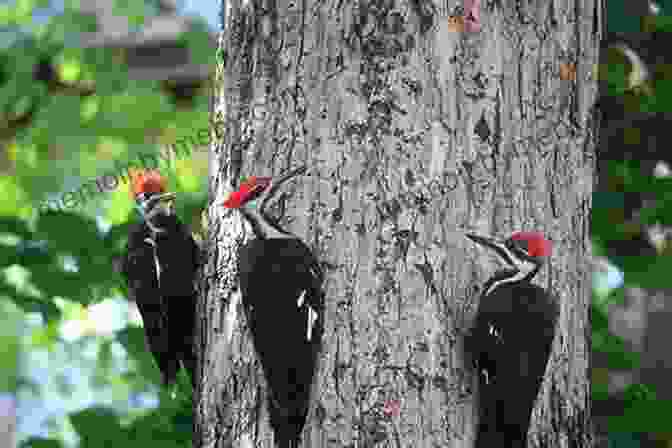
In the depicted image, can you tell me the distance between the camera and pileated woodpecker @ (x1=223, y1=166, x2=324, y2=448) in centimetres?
166

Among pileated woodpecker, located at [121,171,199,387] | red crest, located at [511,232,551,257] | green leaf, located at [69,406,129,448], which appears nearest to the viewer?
red crest, located at [511,232,551,257]

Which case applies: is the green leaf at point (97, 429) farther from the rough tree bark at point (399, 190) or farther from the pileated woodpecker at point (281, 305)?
the pileated woodpecker at point (281, 305)

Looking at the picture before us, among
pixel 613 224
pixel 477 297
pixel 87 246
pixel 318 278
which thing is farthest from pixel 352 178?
pixel 613 224

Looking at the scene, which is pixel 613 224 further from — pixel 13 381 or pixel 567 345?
pixel 13 381

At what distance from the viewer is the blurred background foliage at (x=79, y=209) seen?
8.84ft

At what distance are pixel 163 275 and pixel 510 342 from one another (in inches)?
32.3

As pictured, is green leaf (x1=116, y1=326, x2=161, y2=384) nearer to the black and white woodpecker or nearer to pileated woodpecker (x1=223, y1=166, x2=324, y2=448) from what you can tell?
pileated woodpecker (x1=223, y1=166, x2=324, y2=448)

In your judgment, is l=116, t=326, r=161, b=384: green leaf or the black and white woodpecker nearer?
the black and white woodpecker

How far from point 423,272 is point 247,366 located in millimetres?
407

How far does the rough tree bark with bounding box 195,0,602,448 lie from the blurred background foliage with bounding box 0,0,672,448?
855 millimetres

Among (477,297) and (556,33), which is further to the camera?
(556,33)

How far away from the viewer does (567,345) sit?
194 cm

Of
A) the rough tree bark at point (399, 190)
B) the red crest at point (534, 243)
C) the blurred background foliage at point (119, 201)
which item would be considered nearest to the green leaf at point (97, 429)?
the blurred background foliage at point (119, 201)

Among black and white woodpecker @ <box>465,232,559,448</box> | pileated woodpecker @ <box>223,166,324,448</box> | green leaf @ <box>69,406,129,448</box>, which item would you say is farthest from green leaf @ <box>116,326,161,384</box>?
black and white woodpecker @ <box>465,232,559,448</box>
